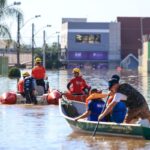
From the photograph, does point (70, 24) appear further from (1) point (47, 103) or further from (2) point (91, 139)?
(2) point (91, 139)

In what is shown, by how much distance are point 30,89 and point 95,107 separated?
32.0ft

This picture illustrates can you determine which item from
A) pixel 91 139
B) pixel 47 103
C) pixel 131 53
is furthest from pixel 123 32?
pixel 91 139

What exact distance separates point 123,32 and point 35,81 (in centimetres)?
9923

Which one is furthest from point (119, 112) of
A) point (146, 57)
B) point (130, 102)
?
point (146, 57)

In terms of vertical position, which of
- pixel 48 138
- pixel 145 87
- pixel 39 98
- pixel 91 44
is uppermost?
pixel 91 44

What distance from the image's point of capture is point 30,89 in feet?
82.2

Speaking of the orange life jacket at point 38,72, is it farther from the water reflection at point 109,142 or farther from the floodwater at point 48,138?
the water reflection at point 109,142

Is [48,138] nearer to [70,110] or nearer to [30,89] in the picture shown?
[70,110]

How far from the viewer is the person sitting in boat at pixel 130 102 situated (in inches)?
582

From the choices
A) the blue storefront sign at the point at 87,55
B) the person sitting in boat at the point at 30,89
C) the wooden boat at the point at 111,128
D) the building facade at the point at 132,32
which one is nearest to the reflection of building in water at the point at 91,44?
the blue storefront sign at the point at 87,55

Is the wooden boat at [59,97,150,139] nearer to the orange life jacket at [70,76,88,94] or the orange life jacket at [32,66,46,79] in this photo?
the orange life jacket at [70,76,88,94]

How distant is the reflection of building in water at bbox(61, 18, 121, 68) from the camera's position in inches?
4830

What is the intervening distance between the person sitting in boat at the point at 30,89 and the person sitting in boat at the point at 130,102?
9970mm

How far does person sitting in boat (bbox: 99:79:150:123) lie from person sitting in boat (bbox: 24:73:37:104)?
9.97 meters
